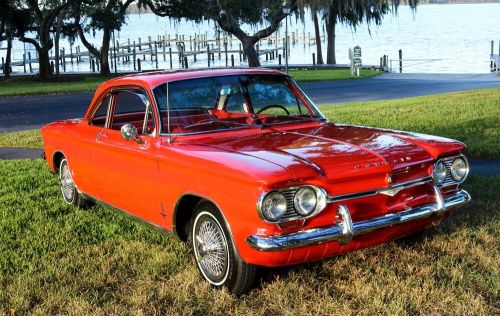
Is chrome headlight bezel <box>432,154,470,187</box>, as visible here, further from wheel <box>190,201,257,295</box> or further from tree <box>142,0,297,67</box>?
tree <box>142,0,297,67</box>

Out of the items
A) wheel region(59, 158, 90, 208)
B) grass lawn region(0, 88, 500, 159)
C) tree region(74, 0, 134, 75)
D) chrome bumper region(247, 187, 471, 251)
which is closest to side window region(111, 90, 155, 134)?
wheel region(59, 158, 90, 208)

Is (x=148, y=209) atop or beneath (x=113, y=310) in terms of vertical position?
atop

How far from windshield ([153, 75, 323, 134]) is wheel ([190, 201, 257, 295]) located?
844mm

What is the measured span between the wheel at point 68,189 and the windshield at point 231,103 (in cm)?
198

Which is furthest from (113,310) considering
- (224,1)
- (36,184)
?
(224,1)

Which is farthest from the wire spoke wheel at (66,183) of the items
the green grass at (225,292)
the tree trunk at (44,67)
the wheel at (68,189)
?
the tree trunk at (44,67)

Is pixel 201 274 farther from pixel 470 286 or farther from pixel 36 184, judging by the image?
pixel 36 184

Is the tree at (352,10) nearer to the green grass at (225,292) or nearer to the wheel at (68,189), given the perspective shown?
the wheel at (68,189)

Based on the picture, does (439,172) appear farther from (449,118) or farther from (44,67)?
(44,67)

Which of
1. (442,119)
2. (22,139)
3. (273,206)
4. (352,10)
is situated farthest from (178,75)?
(352,10)

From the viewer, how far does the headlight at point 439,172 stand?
14.9ft

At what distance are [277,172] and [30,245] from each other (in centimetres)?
267

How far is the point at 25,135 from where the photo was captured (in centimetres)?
1302

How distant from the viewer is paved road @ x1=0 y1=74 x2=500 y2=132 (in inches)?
664
